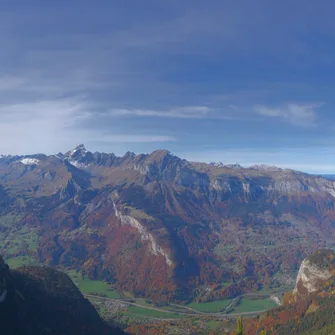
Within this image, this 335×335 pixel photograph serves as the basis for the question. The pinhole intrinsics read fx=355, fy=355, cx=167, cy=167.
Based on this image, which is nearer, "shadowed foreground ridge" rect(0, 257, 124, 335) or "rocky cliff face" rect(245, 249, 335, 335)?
"shadowed foreground ridge" rect(0, 257, 124, 335)

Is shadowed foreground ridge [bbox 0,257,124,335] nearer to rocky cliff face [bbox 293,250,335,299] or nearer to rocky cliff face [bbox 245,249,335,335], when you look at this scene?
rocky cliff face [bbox 245,249,335,335]

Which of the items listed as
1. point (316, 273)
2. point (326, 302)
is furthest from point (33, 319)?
point (316, 273)

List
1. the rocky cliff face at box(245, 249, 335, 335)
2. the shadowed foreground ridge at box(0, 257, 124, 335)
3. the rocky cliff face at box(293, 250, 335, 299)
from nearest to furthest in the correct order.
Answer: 1. the shadowed foreground ridge at box(0, 257, 124, 335)
2. the rocky cliff face at box(245, 249, 335, 335)
3. the rocky cliff face at box(293, 250, 335, 299)

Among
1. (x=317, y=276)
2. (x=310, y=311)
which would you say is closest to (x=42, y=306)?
(x=310, y=311)

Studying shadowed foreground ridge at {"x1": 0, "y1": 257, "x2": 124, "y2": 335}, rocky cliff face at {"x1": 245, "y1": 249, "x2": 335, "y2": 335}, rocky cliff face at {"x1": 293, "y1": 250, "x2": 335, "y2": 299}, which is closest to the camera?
shadowed foreground ridge at {"x1": 0, "y1": 257, "x2": 124, "y2": 335}

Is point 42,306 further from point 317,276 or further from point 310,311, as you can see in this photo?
point 317,276

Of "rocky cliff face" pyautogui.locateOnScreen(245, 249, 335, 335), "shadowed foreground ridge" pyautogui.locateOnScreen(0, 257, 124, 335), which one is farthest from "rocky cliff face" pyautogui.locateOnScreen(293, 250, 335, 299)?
"shadowed foreground ridge" pyautogui.locateOnScreen(0, 257, 124, 335)

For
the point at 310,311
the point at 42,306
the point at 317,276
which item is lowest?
the point at 310,311

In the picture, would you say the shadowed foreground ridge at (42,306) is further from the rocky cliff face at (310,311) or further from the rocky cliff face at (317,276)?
the rocky cliff face at (317,276)
